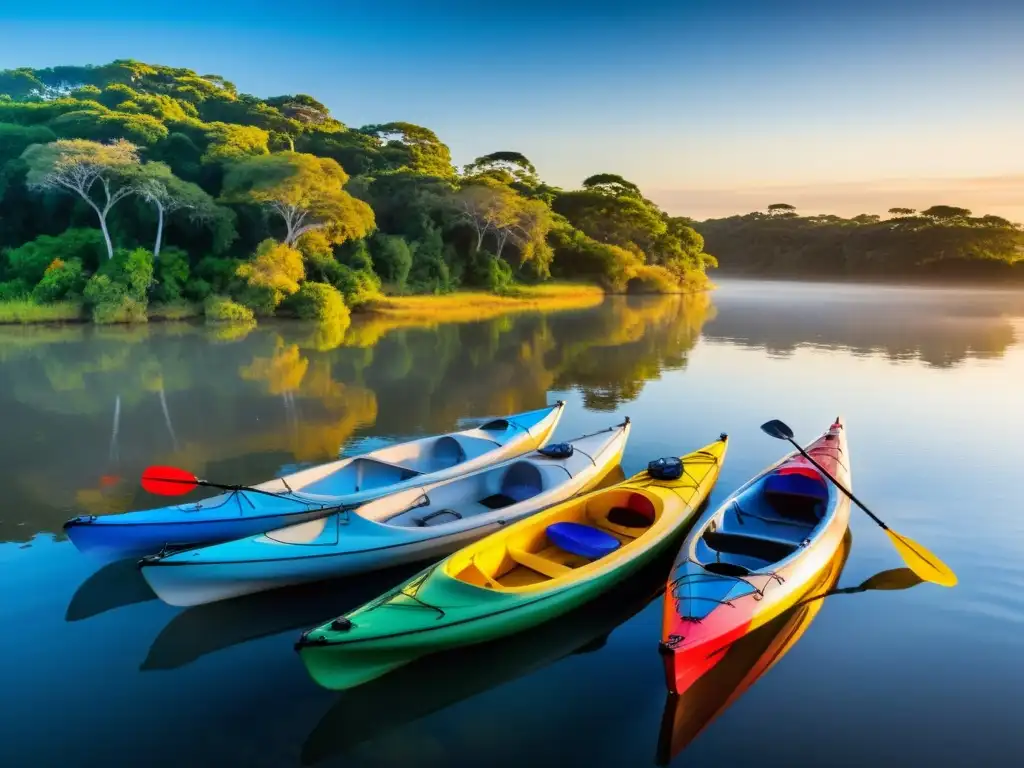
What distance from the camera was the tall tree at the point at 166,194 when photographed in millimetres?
28219

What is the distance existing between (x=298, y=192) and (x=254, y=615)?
26392 millimetres

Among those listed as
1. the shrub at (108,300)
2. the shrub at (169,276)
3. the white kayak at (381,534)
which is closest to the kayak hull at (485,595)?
the white kayak at (381,534)

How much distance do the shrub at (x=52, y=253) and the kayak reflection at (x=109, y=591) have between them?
25582 millimetres

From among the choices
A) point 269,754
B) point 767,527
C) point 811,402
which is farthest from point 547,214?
point 269,754

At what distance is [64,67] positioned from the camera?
51875 millimetres

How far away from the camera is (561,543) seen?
22.9ft

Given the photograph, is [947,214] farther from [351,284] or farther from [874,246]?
[351,284]

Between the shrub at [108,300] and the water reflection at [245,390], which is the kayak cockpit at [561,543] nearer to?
the water reflection at [245,390]

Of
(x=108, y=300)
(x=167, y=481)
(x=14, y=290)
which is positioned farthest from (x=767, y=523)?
(x=14, y=290)

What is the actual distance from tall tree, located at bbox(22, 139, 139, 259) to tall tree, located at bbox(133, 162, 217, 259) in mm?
542

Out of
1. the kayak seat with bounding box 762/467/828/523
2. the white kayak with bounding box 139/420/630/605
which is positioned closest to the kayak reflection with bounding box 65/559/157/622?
the white kayak with bounding box 139/420/630/605

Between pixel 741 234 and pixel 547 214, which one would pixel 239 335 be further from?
pixel 741 234

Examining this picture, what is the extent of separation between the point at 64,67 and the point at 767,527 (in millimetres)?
61848

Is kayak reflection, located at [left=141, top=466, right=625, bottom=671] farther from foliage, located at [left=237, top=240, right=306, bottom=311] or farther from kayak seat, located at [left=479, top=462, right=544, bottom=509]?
foliage, located at [left=237, top=240, right=306, bottom=311]
